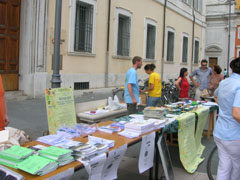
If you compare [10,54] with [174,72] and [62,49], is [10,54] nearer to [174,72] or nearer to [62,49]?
[62,49]

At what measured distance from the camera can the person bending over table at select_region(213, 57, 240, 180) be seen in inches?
117

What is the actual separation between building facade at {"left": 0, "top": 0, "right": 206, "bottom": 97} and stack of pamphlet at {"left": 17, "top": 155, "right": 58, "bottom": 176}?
7619 millimetres

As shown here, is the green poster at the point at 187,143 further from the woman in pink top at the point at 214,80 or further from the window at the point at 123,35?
the window at the point at 123,35

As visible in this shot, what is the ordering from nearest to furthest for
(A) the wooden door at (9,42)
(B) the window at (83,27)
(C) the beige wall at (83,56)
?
(A) the wooden door at (9,42) < (C) the beige wall at (83,56) < (B) the window at (83,27)

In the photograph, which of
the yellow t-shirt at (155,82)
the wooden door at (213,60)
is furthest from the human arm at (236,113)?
the wooden door at (213,60)

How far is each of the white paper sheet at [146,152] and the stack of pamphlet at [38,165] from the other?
1.32 meters

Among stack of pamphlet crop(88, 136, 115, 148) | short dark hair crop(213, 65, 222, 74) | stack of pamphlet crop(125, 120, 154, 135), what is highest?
short dark hair crop(213, 65, 222, 74)

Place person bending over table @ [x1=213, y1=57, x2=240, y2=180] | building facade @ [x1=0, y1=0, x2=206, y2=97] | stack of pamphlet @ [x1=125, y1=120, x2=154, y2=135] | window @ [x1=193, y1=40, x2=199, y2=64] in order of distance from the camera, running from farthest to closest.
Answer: window @ [x1=193, y1=40, x2=199, y2=64] < building facade @ [x1=0, y1=0, x2=206, y2=97] < stack of pamphlet @ [x1=125, y1=120, x2=154, y2=135] < person bending over table @ [x1=213, y1=57, x2=240, y2=180]

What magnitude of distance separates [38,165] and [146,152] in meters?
1.55

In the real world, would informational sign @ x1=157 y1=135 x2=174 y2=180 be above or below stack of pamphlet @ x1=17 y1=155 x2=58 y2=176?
below

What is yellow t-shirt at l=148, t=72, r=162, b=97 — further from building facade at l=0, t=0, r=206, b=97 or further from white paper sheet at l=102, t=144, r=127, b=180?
building facade at l=0, t=0, r=206, b=97

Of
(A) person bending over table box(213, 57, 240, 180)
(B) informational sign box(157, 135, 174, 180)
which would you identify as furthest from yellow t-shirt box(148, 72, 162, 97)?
(A) person bending over table box(213, 57, 240, 180)

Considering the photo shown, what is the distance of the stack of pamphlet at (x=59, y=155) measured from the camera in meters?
2.32

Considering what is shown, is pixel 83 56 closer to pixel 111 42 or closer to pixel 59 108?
pixel 111 42
